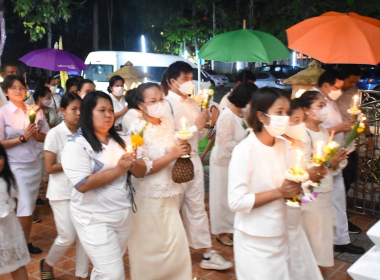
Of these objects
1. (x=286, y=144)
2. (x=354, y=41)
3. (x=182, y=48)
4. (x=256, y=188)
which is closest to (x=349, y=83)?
(x=354, y=41)

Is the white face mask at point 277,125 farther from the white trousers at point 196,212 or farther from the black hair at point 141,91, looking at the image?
the white trousers at point 196,212

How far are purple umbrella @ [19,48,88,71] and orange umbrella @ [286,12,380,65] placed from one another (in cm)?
465

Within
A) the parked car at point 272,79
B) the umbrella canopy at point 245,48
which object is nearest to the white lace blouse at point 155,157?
the umbrella canopy at point 245,48

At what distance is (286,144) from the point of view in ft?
11.0

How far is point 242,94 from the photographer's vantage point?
5176 millimetres

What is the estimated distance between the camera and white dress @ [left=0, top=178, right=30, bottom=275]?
12.1 ft

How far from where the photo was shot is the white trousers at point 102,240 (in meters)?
3.43

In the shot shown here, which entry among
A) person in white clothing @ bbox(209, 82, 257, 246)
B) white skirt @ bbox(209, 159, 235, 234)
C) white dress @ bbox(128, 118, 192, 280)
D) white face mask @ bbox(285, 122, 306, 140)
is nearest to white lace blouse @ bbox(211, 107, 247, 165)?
person in white clothing @ bbox(209, 82, 257, 246)

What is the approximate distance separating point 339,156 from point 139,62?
48.8ft

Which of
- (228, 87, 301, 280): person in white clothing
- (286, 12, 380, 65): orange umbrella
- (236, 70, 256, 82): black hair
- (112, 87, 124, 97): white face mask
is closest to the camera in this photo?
(228, 87, 301, 280): person in white clothing

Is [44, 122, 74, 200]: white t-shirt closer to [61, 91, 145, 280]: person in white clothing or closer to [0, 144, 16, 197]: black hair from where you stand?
[0, 144, 16, 197]: black hair

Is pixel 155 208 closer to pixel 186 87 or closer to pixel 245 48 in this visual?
pixel 186 87

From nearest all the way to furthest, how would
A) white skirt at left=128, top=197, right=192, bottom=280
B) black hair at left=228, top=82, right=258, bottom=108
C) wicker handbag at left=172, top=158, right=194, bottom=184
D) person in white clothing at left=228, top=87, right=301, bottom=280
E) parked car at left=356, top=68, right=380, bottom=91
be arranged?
person in white clothing at left=228, top=87, right=301, bottom=280, wicker handbag at left=172, top=158, right=194, bottom=184, white skirt at left=128, top=197, right=192, bottom=280, black hair at left=228, top=82, right=258, bottom=108, parked car at left=356, top=68, right=380, bottom=91

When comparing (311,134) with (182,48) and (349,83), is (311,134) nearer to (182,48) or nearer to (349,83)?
(349,83)
